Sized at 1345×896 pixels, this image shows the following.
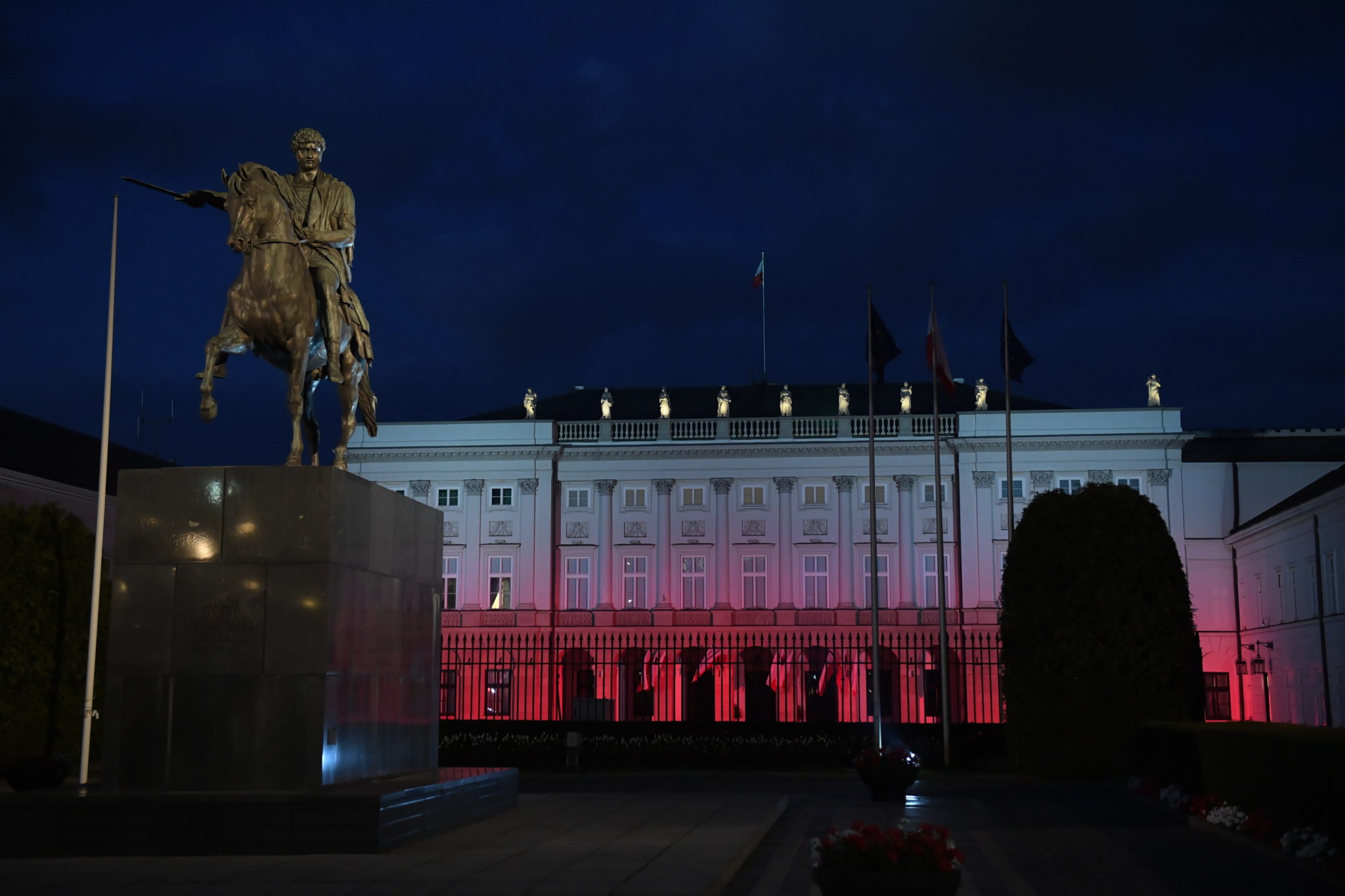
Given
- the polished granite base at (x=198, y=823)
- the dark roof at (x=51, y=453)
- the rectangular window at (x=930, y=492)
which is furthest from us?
the rectangular window at (x=930, y=492)

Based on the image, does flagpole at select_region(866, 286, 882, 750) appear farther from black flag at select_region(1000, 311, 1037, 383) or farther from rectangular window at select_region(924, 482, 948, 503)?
rectangular window at select_region(924, 482, 948, 503)

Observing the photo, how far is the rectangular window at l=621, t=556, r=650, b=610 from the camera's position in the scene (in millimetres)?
58562

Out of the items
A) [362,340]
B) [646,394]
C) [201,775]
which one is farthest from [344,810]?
[646,394]

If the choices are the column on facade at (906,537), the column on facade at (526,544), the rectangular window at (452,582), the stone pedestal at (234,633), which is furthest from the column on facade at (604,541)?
the stone pedestal at (234,633)

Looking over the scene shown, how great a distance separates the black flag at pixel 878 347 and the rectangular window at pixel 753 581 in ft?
81.1

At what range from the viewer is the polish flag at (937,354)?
34844 millimetres

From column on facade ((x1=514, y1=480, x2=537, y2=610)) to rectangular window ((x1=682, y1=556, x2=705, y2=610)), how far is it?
628 cm

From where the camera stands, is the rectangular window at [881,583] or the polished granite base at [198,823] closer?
the polished granite base at [198,823]

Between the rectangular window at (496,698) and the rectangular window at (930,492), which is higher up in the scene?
the rectangular window at (930,492)

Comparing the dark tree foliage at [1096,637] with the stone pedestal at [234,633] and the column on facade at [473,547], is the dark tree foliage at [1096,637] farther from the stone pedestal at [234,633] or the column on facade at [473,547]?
the column on facade at [473,547]

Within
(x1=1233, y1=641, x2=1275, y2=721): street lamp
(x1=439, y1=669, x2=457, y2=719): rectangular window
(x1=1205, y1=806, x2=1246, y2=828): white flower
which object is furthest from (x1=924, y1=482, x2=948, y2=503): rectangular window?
(x1=1205, y1=806, x2=1246, y2=828): white flower

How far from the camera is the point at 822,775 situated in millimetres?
29281

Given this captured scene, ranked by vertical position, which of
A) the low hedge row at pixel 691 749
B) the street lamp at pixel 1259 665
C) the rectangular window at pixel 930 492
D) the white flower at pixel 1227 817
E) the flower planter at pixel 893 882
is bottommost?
the low hedge row at pixel 691 749

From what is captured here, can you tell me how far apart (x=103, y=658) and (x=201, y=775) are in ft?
42.3
